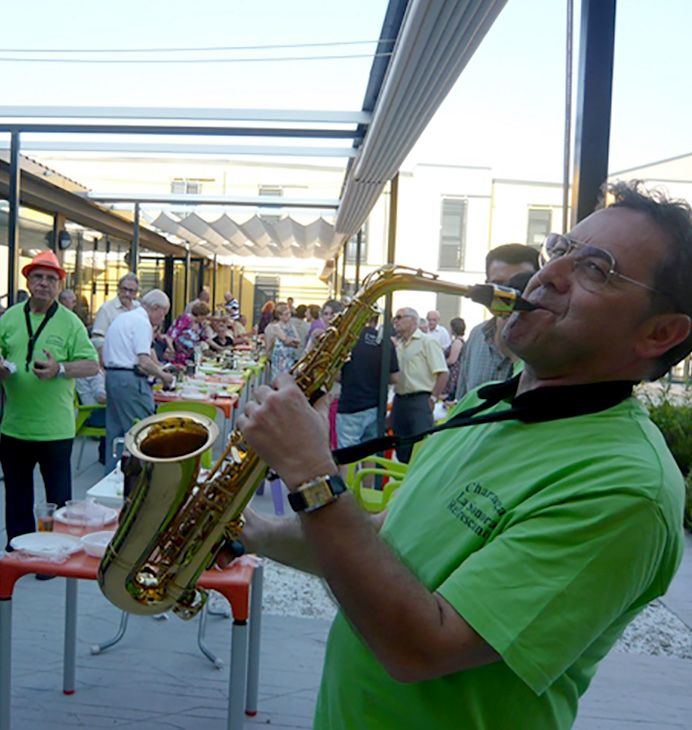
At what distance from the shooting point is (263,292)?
30.2 m

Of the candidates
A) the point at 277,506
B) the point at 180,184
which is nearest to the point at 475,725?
the point at 277,506

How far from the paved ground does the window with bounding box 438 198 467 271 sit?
66.5 feet

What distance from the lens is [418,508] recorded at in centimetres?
132

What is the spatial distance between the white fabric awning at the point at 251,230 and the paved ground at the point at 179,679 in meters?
8.78

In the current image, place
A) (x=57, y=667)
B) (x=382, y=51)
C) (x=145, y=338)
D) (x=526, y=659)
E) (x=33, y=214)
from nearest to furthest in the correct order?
1. (x=526, y=659)
2. (x=57, y=667)
3. (x=382, y=51)
4. (x=145, y=338)
5. (x=33, y=214)

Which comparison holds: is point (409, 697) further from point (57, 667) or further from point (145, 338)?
point (145, 338)

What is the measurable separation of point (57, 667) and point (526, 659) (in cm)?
319

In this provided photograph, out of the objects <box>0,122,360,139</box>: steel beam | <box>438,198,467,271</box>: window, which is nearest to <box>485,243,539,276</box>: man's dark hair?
<box>0,122,360,139</box>: steel beam

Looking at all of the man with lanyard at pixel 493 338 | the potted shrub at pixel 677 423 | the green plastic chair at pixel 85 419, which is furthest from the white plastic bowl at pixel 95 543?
the potted shrub at pixel 677 423

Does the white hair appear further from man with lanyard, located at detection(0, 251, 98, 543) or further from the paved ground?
the paved ground

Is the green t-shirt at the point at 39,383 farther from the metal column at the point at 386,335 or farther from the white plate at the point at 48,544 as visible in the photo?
the metal column at the point at 386,335

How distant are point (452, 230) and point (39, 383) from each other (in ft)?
66.5

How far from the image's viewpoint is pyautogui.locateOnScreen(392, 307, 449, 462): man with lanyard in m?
6.66

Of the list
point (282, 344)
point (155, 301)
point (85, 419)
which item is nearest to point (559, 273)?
point (85, 419)
